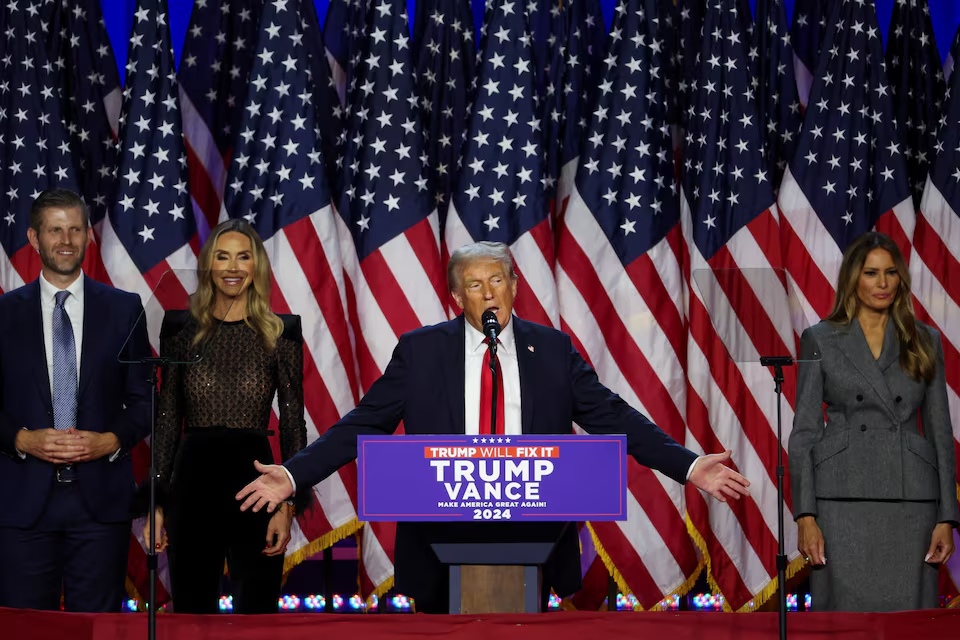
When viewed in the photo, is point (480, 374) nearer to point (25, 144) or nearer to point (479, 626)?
point (479, 626)

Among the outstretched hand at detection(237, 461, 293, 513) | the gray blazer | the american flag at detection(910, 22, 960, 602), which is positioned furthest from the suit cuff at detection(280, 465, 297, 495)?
the american flag at detection(910, 22, 960, 602)

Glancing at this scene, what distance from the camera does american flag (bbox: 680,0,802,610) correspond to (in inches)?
187

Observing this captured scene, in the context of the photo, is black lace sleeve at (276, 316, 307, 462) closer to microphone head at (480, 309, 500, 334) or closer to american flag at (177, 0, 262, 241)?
Result: microphone head at (480, 309, 500, 334)

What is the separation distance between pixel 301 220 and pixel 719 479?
2.44 metres

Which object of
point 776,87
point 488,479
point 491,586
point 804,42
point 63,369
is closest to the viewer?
point 488,479

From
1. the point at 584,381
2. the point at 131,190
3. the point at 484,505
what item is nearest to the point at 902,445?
the point at 584,381

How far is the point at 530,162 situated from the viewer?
188 inches

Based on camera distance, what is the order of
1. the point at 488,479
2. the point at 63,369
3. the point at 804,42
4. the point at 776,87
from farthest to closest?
1. the point at 804,42
2. the point at 776,87
3. the point at 63,369
4. the point at 488,479

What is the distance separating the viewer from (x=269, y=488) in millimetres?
2816

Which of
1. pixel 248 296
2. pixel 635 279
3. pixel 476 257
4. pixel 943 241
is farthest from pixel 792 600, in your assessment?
pixel 248 296

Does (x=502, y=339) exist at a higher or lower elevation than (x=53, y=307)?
lower

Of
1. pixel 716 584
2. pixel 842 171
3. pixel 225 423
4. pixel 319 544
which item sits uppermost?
pixel 842 171

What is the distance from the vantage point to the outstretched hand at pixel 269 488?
9.16 feet

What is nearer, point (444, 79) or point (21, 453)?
point (21, 453)
